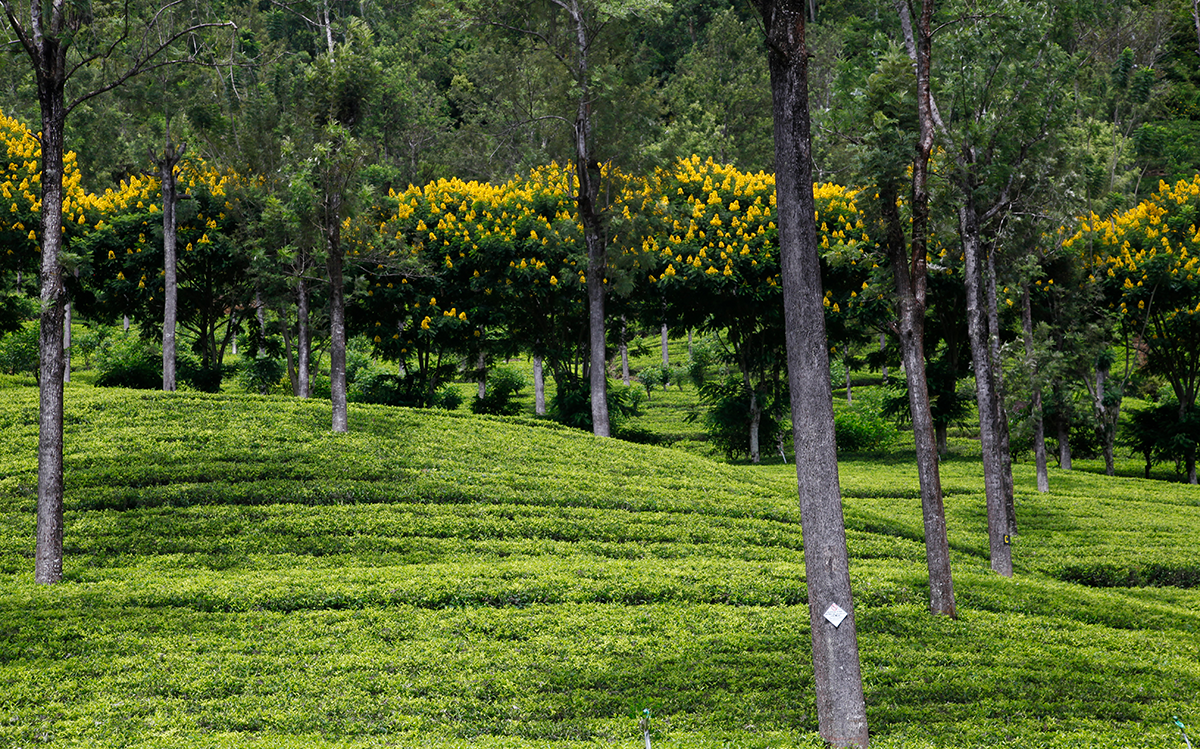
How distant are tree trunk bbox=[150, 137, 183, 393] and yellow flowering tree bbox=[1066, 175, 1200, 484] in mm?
21046

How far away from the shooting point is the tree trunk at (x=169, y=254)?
17.6 metres

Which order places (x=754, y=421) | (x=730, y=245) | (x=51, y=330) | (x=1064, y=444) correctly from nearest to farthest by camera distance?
(x=51, y=330), (x=730, y=245), (x=754, y=421), (x=1064, y=444)

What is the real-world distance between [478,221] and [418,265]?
8.06 ft

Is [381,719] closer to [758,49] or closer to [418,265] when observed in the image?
[418,265]

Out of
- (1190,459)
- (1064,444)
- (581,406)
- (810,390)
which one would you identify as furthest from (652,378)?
(810,390)

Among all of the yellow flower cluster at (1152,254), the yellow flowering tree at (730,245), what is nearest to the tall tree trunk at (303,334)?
the yellow flowering tree at (730,245)

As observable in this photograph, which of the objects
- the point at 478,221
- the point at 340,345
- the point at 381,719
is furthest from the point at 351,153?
the point at 381,719

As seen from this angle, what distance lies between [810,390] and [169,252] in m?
15.9

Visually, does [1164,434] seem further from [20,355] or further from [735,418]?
[20,355]

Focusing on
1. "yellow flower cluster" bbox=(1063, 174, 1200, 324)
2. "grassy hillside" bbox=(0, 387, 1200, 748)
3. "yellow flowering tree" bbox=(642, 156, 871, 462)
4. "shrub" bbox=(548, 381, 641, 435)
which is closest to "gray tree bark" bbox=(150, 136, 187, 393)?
"grassy hillside" bbox=(0, 387, 1200, 748)

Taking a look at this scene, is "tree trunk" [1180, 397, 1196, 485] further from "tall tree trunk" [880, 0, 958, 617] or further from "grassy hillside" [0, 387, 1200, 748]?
"tall tree trunk" [880, 0, 958, 617]

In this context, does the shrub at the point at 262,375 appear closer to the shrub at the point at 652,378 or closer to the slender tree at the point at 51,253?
the shrub at the point at 652,378

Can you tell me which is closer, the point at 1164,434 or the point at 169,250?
the point at 169,250

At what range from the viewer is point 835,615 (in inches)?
255
